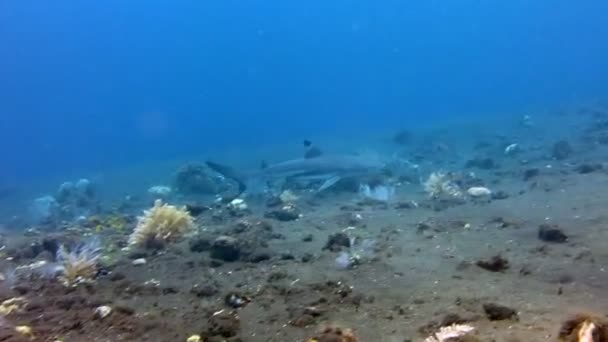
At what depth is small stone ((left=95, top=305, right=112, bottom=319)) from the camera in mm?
5992

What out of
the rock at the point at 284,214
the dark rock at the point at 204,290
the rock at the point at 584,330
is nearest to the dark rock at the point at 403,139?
the rock at the point at 284,214

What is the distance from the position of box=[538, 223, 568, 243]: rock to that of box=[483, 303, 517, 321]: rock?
3.48 meters

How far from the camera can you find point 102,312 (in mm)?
6070

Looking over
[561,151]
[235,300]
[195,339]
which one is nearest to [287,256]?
[235,300]

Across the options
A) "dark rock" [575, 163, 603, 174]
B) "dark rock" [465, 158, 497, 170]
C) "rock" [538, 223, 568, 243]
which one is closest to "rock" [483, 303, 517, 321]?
"rock" [538, 223, 568, 243]

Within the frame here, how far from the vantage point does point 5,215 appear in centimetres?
2320

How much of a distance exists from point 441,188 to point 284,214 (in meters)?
4.91

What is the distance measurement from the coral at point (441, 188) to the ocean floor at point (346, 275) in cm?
53

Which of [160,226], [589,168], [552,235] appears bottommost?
[589,168]

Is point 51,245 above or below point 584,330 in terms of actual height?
above

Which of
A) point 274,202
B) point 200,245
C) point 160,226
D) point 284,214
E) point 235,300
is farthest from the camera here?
point 274,202

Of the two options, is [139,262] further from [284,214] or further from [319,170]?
[319,170]

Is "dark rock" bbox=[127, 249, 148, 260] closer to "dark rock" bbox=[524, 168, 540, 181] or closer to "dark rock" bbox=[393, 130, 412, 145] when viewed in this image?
"dark rock" bbox=[524, 168, 540, 181]

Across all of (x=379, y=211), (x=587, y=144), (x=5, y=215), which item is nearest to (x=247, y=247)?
(x=379, y=211)
